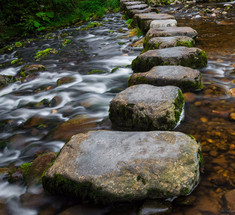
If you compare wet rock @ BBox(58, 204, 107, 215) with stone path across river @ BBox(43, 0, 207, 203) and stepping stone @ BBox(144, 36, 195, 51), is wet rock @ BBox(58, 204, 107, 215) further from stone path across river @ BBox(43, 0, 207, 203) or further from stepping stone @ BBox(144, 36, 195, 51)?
stepping stone @ BBox(144, 36, 195, 51)

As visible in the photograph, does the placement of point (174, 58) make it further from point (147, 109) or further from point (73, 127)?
point (73, 127)

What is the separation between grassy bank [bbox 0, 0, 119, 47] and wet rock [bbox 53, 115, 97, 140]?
24.3 ft

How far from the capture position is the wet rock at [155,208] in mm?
1544

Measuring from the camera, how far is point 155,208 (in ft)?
5.09

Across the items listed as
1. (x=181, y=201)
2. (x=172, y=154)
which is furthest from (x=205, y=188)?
(x=172, y=154)

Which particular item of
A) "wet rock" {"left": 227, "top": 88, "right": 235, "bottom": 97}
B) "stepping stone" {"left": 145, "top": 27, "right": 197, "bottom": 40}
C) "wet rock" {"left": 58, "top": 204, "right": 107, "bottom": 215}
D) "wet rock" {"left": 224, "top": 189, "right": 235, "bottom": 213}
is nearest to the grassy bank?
"stepping stone" {"left": 145, "top": 27, "right": 197, "bottom": 40}

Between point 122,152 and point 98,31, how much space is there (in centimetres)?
832

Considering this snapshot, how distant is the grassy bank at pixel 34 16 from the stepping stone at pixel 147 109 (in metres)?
8.09

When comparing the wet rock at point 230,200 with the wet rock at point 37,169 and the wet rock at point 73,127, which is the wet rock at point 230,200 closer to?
the wet rock at point 37,169

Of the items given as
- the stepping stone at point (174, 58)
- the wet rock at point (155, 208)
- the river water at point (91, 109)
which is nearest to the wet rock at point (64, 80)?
the river water at point (91, 109)

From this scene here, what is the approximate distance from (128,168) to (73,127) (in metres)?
1.51

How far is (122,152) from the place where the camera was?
1774 millimetres

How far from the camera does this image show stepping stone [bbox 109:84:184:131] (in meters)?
2.35

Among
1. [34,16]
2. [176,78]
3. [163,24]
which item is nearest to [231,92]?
[176,78]
